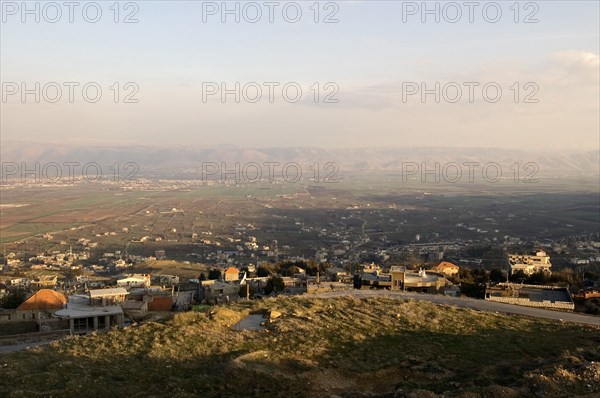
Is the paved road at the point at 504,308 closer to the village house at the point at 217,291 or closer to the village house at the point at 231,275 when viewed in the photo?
the village house at the point at 217,291

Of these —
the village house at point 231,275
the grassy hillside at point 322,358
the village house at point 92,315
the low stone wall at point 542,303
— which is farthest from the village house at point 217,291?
the low stone wall at point 542,303

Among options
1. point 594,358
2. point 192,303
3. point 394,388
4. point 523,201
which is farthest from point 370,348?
point 523,201

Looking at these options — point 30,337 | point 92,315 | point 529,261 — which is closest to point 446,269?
point 529,261

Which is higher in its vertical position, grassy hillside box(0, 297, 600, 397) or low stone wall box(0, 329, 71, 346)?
grassy hillside box(0, 297, 600, 397)

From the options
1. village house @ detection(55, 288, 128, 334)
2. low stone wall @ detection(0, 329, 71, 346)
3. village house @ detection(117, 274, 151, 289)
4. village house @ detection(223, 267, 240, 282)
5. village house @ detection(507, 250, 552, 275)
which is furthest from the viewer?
village house @ detection(507, 250, 552, 275)

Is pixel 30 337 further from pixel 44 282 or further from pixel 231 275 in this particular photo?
pixel 44 282

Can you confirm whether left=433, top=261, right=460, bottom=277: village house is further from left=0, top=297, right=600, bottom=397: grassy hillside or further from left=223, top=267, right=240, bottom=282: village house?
left=0, top=297, right=600, bottom=397: grassy hillside

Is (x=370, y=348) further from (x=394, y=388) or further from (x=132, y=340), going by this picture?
(x=132, y=340)

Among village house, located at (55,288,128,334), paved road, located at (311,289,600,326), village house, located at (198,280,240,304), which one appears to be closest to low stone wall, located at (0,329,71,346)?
village house, located at (55,288,128,334)
